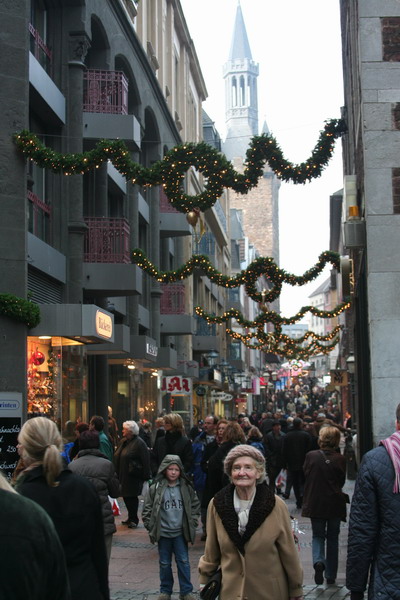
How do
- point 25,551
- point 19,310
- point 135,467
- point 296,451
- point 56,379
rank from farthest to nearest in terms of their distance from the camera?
point 56,379, point 296,451, point 19,310, point 135,467, point 25,551

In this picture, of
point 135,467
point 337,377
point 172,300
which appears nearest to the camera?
point 135,467

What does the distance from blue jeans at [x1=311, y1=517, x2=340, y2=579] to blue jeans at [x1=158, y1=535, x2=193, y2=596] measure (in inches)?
63.9

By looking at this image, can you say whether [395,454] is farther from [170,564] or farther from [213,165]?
[213,165]

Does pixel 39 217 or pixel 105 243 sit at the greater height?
pixel 39 217

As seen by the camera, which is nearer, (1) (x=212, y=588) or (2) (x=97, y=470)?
(1) (x=212, y=588)

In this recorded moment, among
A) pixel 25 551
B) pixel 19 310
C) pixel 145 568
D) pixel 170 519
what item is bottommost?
pixel 145 568

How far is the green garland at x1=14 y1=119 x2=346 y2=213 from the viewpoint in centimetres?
1606

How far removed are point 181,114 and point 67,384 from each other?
85.8ft

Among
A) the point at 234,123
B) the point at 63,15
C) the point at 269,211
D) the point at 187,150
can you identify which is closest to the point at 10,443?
the point at 187,150

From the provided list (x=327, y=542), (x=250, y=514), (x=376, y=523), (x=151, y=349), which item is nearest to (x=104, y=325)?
(x=151, y=349)

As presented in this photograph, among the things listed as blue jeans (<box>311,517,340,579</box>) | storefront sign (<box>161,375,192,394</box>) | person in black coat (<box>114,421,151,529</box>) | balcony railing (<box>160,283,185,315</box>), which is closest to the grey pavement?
blue jeans (<box>311,517,340,579</box>)

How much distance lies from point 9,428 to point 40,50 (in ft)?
33.0

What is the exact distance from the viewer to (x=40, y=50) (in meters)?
22.0

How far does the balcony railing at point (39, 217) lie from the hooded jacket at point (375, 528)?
15.4 meters
